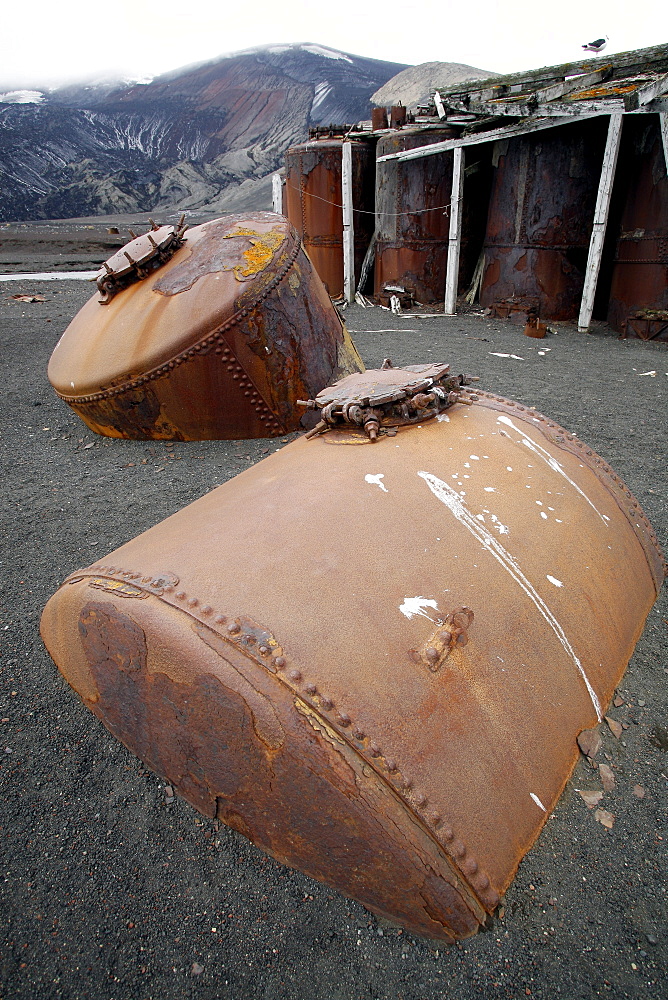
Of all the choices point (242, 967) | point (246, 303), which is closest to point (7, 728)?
point (242, 967)

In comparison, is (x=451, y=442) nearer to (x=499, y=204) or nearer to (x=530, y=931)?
(x=530, y=931)

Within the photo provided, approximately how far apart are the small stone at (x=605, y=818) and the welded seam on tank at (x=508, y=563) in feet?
1.21

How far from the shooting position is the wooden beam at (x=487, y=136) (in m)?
8.73

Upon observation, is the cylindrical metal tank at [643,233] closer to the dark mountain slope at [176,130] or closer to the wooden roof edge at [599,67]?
the wooden roof edge at [599,67]

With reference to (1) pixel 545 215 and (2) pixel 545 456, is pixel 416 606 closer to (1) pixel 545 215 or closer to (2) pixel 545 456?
(2) pixel 545 456

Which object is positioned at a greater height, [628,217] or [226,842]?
[628,217]

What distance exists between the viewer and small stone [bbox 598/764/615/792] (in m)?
2.08

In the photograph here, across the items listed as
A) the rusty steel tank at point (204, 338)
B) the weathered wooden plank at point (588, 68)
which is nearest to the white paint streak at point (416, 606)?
the rusty steel tank at point (204, 338)

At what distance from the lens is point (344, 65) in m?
63.8

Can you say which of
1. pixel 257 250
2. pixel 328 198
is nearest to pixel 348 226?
pixel 328 198

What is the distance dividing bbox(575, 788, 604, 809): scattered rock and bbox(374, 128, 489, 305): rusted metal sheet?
1129 cm

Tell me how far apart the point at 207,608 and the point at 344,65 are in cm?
8003

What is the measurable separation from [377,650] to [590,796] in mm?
1158

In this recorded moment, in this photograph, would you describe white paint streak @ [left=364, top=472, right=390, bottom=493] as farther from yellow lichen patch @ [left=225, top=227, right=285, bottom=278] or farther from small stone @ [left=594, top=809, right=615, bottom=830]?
yellow lichen patch @ [left=225, top=227, right=285, bottom=278]
